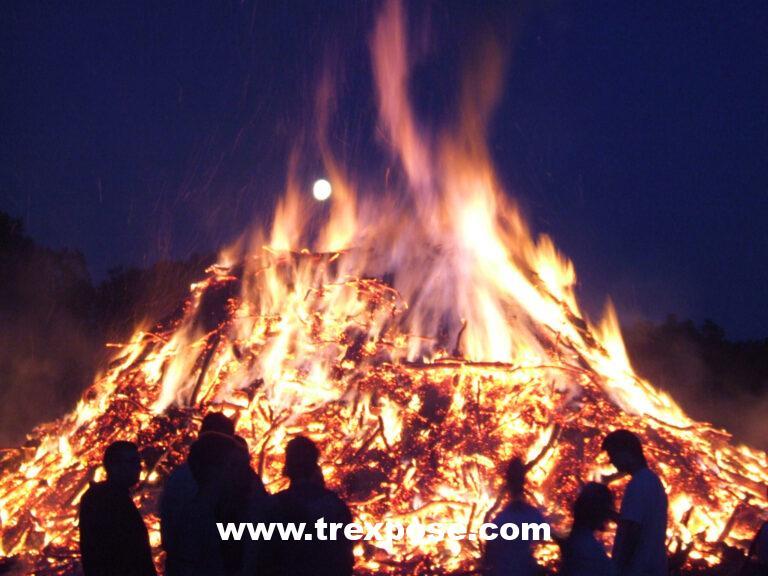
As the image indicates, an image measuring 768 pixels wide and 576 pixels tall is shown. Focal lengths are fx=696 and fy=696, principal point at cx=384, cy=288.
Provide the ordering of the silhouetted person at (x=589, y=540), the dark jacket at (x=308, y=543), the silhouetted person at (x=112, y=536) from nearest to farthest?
the dark jacket at (x=308, y=543) < the silhouetted person at (x=589, y=540) < the silhouetted person at (x=112, y=536)

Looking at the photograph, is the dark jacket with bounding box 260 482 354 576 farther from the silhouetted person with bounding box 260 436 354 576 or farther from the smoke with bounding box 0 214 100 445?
the smoke with bounding box 0 214 100 445

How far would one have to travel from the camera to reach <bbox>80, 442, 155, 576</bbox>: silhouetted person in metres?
3.74

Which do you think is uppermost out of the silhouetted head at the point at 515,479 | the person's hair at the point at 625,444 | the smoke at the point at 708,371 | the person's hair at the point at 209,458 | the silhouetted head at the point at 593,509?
the smoke at the point at 708,371

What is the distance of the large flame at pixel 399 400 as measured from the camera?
7457 millimetres

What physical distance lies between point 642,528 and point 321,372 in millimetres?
5529

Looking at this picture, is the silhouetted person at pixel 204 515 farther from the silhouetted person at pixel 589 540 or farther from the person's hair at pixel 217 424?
the silhouetted person at pixel 589 540

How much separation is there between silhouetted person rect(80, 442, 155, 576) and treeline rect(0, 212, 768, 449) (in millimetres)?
11673

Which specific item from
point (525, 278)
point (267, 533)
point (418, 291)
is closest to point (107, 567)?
point (267, 533)

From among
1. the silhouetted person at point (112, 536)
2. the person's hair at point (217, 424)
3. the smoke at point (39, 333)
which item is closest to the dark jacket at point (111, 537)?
the silhouetted person at point (112, 536)

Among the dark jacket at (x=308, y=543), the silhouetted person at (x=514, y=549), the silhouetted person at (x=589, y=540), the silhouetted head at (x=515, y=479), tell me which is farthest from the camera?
the silhouetted head at (x=515, y=479)

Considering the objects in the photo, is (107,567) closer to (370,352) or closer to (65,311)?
(370,352)

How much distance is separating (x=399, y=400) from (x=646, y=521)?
4648mm

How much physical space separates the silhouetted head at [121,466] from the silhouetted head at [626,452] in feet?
9.18

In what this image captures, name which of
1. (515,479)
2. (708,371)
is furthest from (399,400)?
(708,371)
